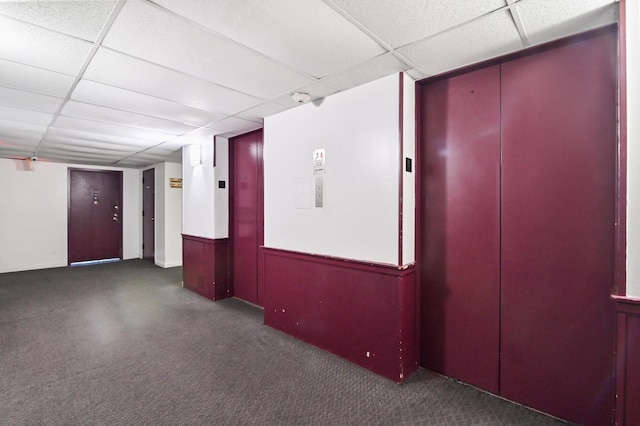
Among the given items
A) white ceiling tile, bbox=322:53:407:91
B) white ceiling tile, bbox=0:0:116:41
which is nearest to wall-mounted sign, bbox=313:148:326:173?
white ceiling tile, bbox=322:53:407:91

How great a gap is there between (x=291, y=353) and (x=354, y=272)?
1.04 metres

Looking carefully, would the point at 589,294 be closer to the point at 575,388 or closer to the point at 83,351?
the point at 575,388

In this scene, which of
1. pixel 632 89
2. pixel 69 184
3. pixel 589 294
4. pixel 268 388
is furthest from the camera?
pixel 69 184

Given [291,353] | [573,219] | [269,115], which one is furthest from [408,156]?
[291,353]

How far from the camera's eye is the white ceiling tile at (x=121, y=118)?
319cm

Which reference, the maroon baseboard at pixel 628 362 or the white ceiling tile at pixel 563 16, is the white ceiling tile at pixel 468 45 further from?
the maroon baseboard at pixel 628 362

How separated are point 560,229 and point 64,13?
3256 millimetres

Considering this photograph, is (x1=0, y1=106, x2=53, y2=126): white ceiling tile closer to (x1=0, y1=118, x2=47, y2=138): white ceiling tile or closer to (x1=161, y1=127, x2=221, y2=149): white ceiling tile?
(x1=0, y1=118, x2=47, y2=138): white ceiling tile

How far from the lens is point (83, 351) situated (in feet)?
9.83

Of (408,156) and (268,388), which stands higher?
(408,156)

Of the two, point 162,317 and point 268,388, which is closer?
point 268,388

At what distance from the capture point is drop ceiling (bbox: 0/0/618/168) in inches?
64.4

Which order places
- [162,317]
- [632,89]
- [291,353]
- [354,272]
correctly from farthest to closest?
[162,317] → [291,353] → [354,272] → [632,89]

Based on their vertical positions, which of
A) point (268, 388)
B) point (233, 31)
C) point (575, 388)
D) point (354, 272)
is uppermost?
point (233, 31)
